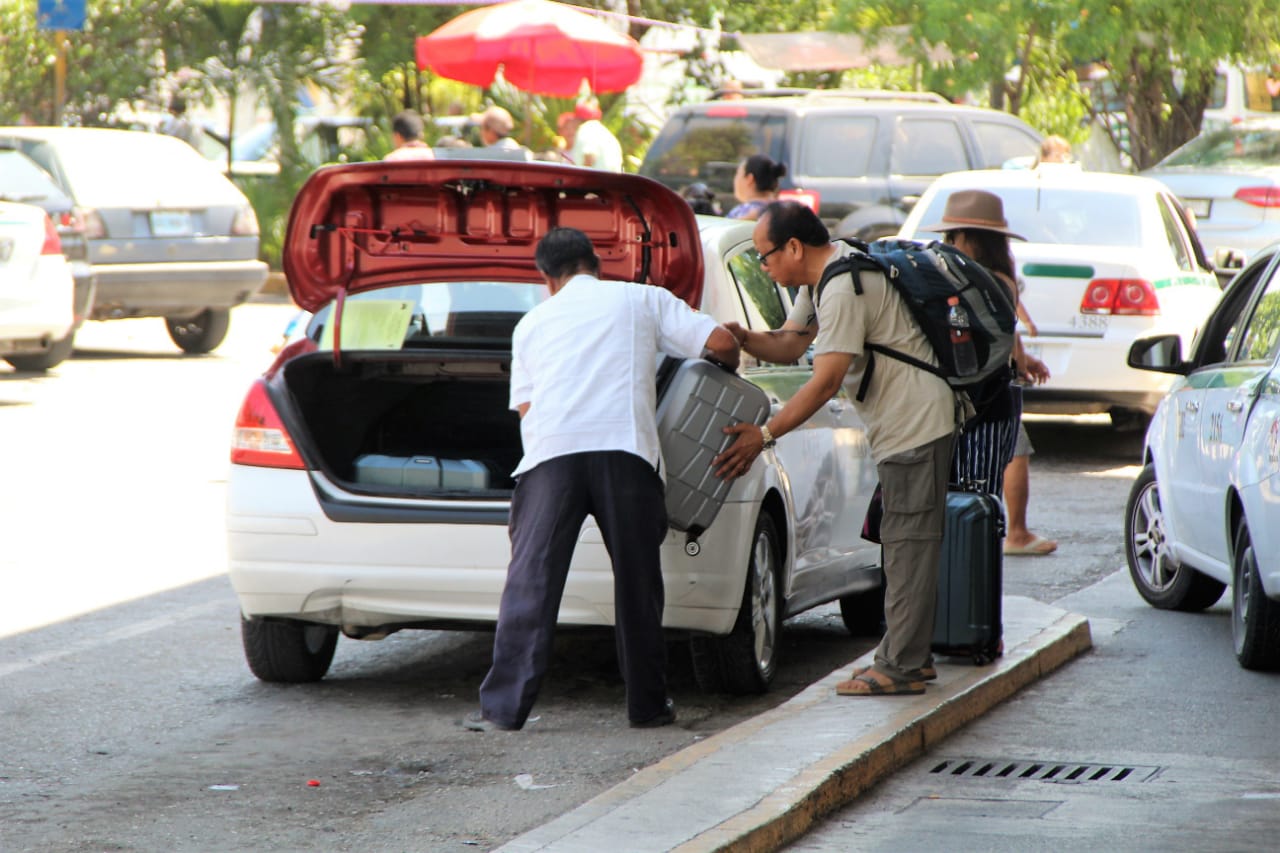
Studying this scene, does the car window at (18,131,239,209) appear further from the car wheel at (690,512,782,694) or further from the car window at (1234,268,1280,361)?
the car wheel at (690,512,782,694)

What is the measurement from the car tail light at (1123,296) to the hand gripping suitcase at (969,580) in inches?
232

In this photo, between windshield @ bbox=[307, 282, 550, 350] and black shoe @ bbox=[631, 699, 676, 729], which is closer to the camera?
black shoe @ bbox=[631, 699, 676, 729]

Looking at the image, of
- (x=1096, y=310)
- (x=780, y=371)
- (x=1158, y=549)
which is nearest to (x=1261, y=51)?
(x=1096, y=310)

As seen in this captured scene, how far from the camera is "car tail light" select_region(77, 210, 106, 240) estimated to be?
16.9m

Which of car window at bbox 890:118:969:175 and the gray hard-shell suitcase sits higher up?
the gray hard-shell suitcase

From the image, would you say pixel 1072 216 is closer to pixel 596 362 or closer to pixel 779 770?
pixel 596 362

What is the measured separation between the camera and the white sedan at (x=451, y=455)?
259 inches

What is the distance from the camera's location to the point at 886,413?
254 inches

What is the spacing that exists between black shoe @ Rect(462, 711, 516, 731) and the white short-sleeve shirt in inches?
29.8

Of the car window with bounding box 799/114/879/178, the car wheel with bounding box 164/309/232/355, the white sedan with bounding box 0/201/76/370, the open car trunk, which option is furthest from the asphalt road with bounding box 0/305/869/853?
the car window with bounding box 799/114/879/178

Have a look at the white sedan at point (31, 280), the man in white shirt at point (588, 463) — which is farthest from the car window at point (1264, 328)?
the white sedan at point (31, 280)

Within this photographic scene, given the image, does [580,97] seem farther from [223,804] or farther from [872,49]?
[223,804]

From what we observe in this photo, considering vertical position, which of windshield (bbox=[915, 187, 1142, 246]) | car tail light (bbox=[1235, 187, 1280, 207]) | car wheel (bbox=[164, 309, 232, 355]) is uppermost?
windshield (bbox=[915, 187, 1142, 246])

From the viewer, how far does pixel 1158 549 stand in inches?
352
